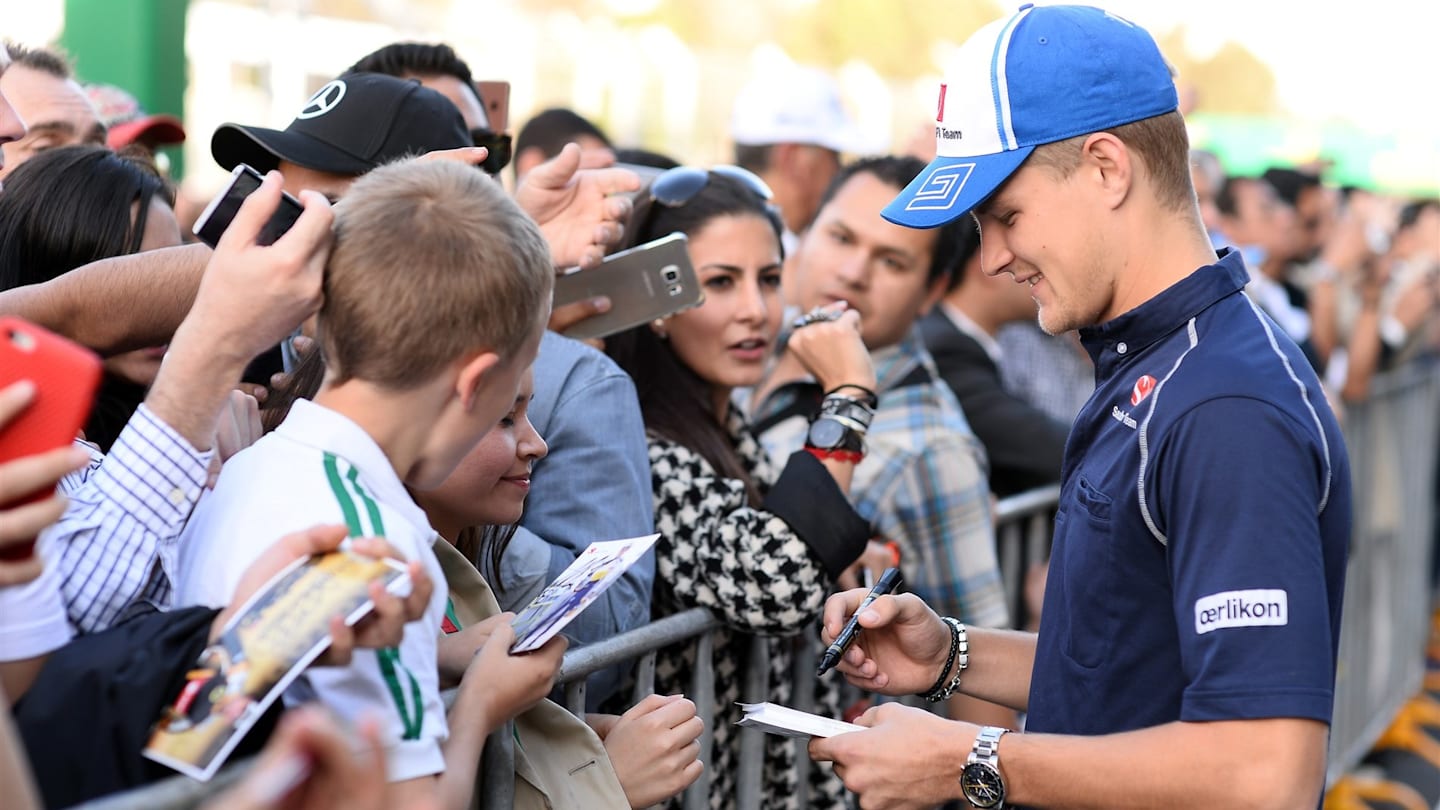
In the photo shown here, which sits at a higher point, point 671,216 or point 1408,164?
point 671,216

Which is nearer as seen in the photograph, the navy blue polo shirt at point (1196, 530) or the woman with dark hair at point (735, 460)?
the navy blue polo shirt at point (1196, 530)

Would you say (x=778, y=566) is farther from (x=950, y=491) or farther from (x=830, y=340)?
(x=950, y=491)

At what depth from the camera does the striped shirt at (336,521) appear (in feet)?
5.30

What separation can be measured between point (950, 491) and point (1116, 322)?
1.54 meters

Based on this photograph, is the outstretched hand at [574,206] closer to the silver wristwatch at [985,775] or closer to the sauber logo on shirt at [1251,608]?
the silver wristwatch at [985,775]

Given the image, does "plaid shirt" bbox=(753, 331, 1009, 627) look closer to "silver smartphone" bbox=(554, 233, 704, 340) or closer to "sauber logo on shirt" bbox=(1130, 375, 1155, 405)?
"silver smartphone" bbox=(554, 233, 704, 340)

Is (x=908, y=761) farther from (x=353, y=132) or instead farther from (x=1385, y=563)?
(x=1385, y=563)

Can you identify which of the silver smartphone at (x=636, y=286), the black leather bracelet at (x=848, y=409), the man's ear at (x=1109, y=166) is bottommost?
the black leather bracelet at (x=848, y=409)

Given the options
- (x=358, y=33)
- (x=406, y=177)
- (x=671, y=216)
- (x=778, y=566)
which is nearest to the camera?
(x=406, y=177)

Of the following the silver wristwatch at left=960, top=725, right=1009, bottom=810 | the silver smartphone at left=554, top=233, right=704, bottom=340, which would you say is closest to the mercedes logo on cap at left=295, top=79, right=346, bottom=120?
the silver smartphone at left=554, top=233, right=704, bottom=340

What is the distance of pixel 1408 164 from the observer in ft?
71.2

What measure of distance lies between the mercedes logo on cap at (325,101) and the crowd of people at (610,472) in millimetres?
16

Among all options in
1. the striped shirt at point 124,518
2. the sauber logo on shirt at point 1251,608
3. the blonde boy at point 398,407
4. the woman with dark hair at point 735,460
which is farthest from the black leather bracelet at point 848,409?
the striped shirt at point 124,518

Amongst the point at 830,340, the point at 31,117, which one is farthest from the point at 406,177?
the point at 31,117
